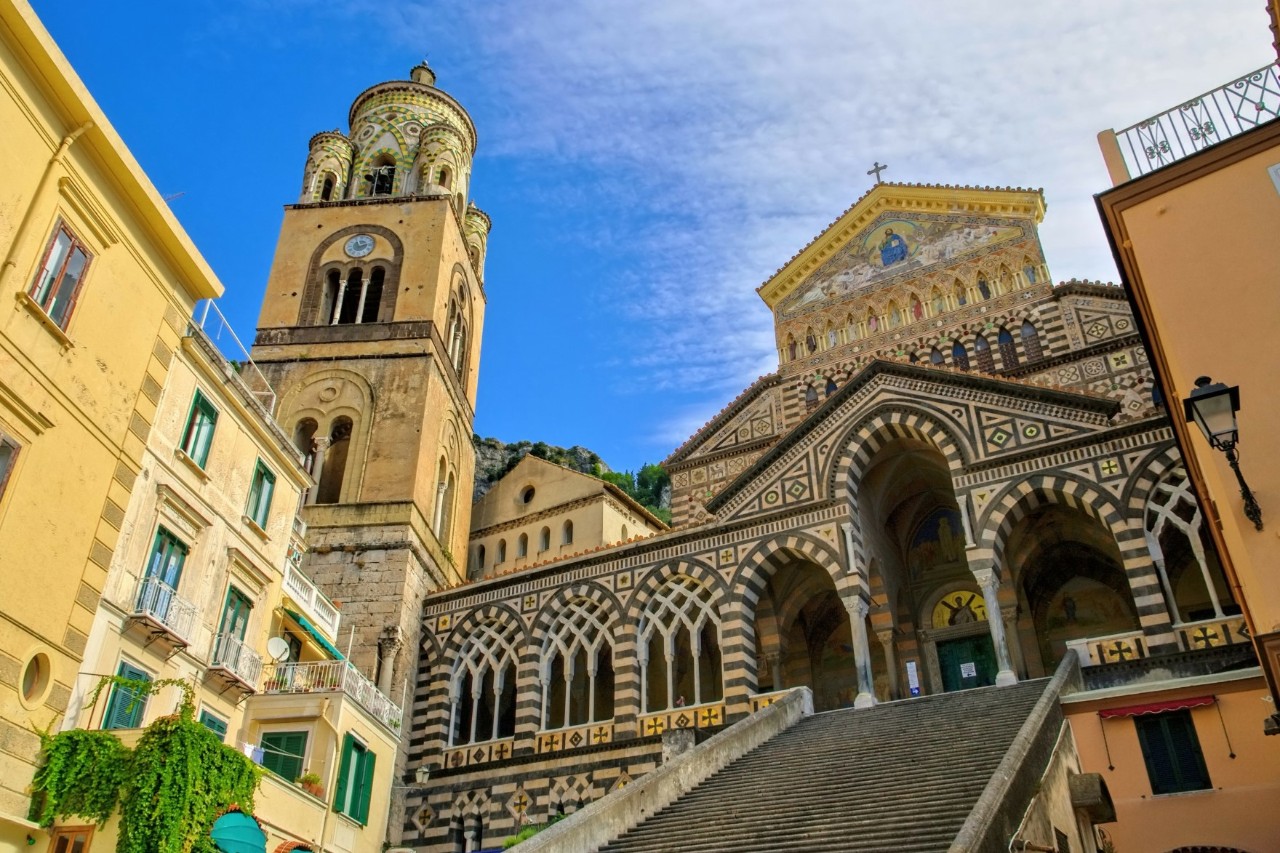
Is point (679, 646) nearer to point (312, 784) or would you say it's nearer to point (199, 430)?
point (312, 784)

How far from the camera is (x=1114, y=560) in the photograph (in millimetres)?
22062

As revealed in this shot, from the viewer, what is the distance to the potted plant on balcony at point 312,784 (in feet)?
55.6

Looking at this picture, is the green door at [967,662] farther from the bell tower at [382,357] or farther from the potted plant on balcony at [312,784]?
the potted plant on balcony at [312,784]

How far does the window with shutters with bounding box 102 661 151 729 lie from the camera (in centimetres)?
1385

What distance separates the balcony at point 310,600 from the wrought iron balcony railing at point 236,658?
7.26ft

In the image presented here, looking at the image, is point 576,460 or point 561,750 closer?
point 561,750

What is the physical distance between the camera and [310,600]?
21.4m

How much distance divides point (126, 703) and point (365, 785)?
628cm

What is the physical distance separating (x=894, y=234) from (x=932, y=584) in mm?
13443

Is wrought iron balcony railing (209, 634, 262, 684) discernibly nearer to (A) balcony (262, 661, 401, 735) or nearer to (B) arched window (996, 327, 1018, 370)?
(A) balcony (262, 661, 401, 735)

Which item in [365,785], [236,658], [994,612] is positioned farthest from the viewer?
[994,612]

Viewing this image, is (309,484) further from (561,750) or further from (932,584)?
(932,584)

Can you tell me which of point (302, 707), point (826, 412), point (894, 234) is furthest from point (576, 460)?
point (302, 707)

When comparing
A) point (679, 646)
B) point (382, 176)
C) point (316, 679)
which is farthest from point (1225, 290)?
point (382, 176)
